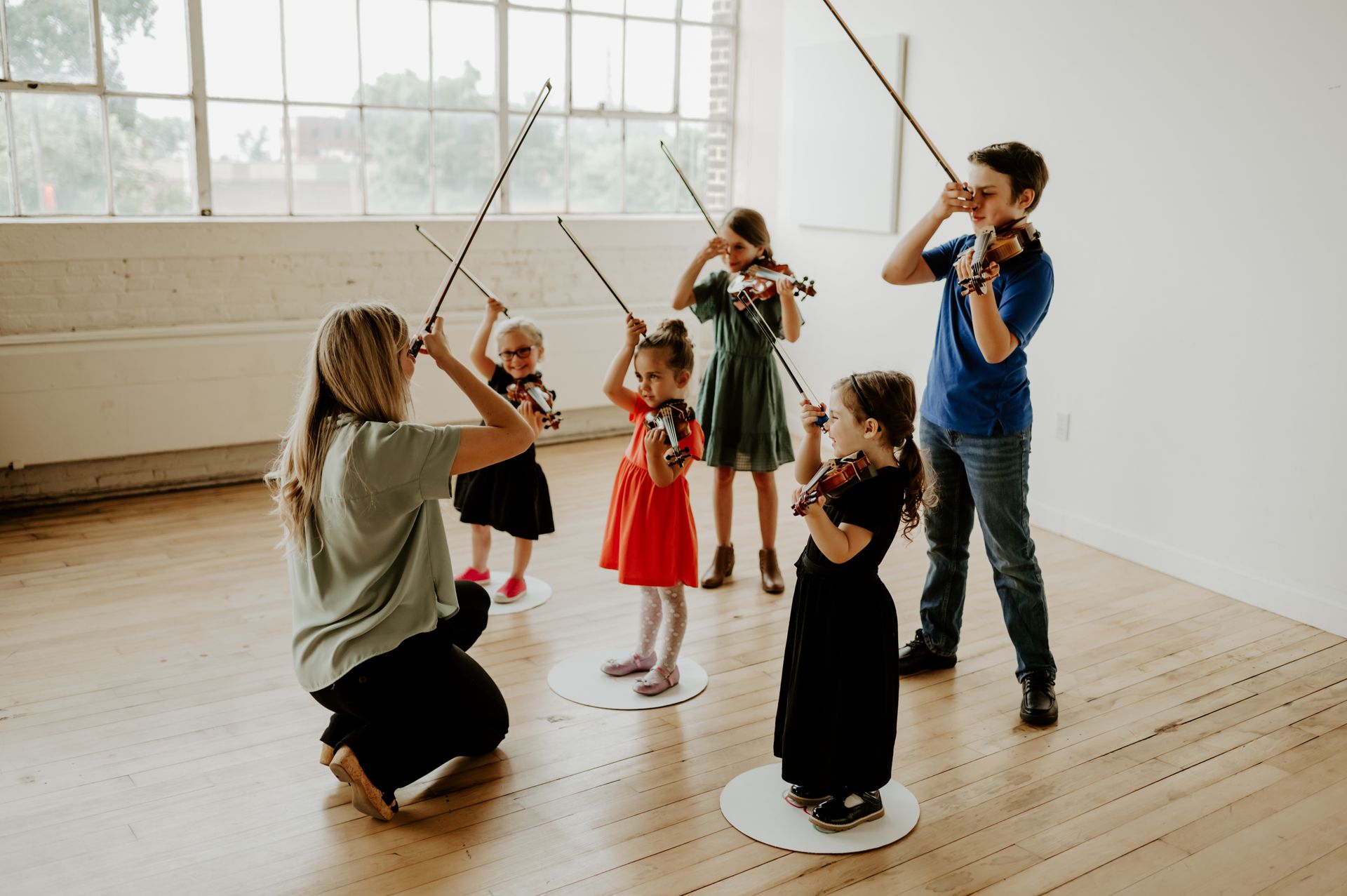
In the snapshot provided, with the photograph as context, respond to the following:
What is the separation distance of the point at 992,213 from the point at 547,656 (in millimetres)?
1802

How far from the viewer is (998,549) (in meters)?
3.11

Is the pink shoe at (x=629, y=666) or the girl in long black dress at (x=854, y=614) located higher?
the girl in long black dress at (x=854, y=614)

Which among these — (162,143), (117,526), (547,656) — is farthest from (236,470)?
(547,656)

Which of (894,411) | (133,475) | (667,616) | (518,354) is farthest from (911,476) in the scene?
(133,475)

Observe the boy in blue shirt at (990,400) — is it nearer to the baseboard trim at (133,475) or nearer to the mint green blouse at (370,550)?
the mint green blouse at (370,550)

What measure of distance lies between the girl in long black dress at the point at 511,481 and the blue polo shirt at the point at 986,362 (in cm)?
131

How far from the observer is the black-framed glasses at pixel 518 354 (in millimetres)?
3688

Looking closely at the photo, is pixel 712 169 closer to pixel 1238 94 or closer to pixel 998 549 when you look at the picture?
pixel 1238 94

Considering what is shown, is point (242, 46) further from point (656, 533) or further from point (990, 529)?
point (990, 529)

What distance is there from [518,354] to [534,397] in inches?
6.1

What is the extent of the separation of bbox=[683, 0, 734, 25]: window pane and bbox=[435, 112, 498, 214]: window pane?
1.42m

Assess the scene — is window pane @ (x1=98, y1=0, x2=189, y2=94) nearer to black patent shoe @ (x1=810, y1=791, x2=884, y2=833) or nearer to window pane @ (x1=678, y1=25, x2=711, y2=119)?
window pane @ (x1=678, y1=25, x2=711, y2=119)

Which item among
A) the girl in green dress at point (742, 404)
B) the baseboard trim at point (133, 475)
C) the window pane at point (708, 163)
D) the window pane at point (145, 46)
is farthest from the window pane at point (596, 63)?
the girl in green dress at point (742, 404)

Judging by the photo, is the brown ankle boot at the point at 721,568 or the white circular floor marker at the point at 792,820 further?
the brown ankle boot at the point at 721,568
